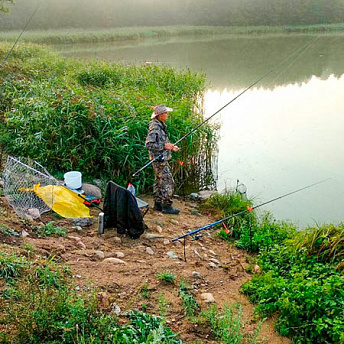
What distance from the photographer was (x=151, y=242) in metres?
4.56

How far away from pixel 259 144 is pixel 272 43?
62.5 ft

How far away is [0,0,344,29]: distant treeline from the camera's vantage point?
39.8 meters

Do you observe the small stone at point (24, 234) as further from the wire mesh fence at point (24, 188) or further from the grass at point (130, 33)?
the grass at point (130, 33)

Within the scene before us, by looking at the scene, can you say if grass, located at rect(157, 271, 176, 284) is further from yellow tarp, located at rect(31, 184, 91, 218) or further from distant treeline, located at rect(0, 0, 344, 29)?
distant treeline, located at rect(0, 0, 344, 29)

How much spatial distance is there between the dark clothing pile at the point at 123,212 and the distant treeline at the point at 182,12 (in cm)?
3651

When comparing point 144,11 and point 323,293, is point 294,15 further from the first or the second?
point 323,293

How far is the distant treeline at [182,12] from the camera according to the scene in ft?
131

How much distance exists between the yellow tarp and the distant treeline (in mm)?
36025

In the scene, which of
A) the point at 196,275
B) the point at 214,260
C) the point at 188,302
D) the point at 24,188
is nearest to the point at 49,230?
the point at 24,188

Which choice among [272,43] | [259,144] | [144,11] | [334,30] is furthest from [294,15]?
[259,144]

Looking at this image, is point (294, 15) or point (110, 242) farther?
point (294, 15)

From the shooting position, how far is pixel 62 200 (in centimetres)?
475

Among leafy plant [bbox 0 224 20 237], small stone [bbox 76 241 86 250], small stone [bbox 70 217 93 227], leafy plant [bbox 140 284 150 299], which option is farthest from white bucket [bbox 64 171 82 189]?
leafy plant [bbox 140 284 150 299]

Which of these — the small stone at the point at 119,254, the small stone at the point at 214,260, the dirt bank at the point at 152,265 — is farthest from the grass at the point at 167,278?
the small stone at the point at 214,260
